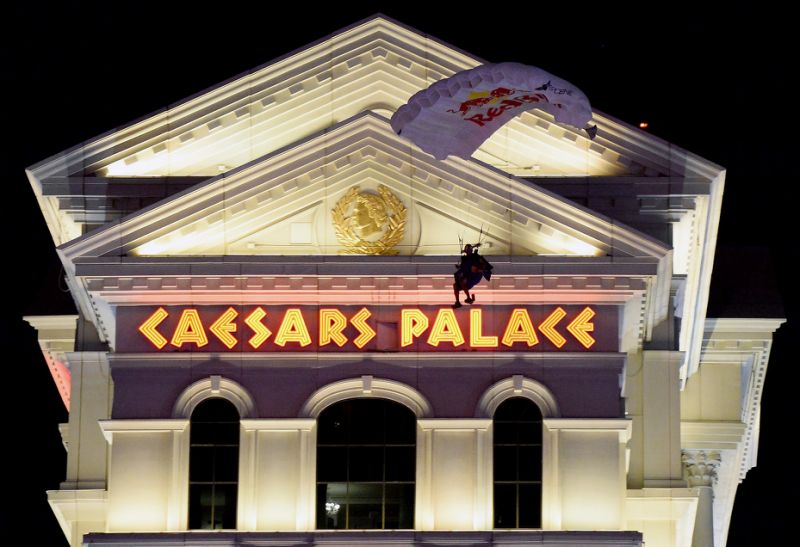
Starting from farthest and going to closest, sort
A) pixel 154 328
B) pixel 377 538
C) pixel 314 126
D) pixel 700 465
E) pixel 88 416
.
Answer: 1. pixel 700 465
2. pixel 314 126
3. pixel 88 416
4. pixel 154 328
5. pixel 377 538

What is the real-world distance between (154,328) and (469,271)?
Result: 23.2 feet

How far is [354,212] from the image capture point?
51188 mm

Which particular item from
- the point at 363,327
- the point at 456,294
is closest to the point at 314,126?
the point at 363,327

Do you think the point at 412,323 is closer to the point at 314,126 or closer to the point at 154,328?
the point at 154,328

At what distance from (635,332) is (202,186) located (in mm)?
10126

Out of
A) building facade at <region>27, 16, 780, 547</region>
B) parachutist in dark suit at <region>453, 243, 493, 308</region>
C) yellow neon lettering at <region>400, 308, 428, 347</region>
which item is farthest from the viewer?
yellow neon lettering at <region>400, 308, 428, 347</region>

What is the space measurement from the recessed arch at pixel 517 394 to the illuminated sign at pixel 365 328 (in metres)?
0.72

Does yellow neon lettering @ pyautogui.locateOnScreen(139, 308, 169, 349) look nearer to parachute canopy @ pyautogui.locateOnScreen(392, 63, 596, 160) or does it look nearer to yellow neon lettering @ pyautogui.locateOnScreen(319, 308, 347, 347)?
yellow neon lettering @ pyautogui.locateOnScreen(319, 308, 347, 347)

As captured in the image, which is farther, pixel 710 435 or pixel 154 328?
pixel 710 435

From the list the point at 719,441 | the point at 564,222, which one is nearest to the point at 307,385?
the point at 564,222

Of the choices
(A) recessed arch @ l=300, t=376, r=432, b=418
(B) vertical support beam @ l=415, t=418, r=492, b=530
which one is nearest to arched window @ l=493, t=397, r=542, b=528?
(B) vertical support beam @ l=415, t=418, r=492, b=530

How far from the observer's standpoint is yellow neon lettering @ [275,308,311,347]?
5094cm

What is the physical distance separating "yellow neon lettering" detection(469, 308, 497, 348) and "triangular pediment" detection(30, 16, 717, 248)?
5.52 meters

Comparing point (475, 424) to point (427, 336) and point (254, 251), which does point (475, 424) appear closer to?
point (427, 336)
